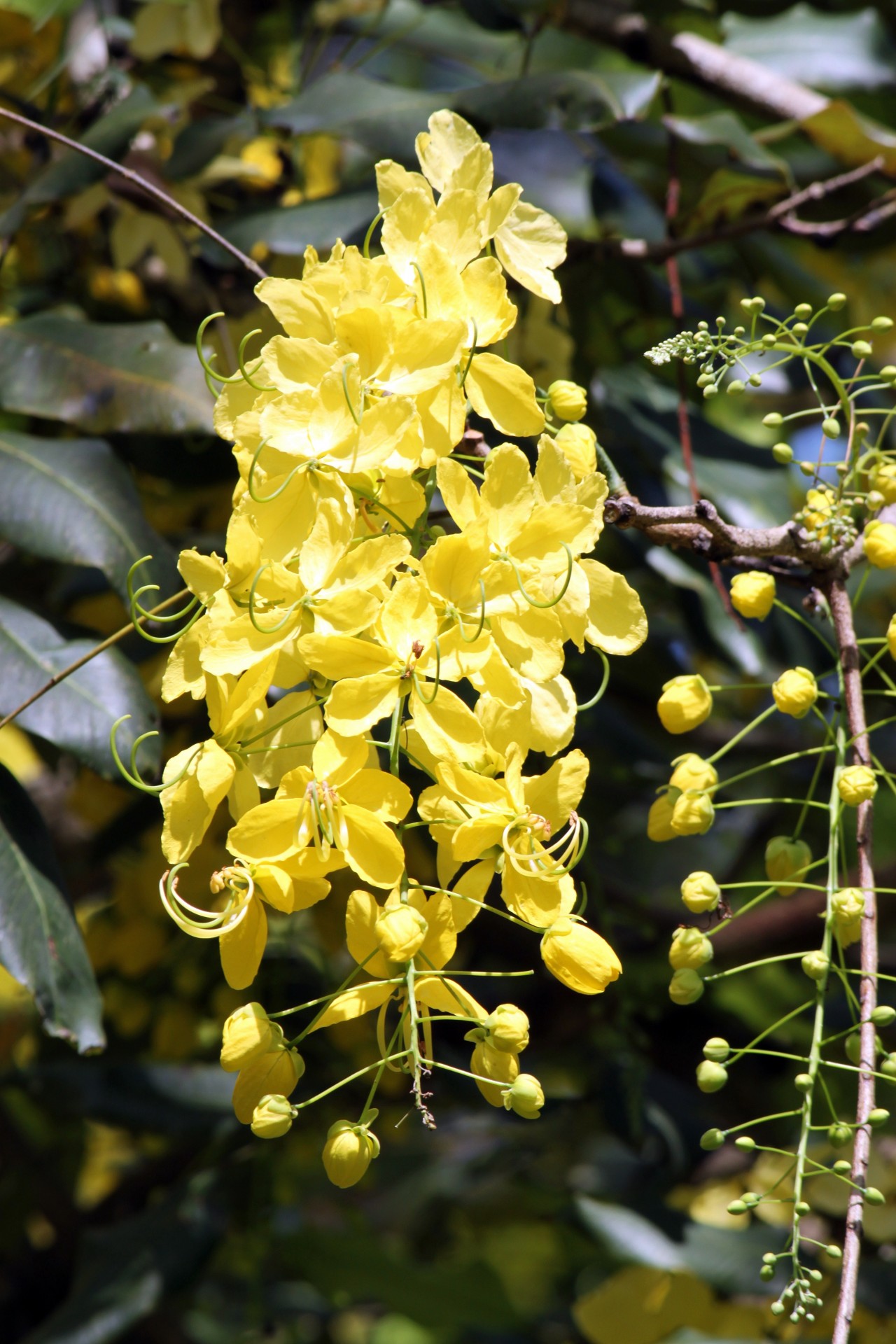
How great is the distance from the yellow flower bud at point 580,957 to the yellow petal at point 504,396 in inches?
9.2

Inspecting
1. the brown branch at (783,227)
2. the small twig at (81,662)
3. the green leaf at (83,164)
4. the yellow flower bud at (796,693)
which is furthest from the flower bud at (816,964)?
the green leaf at (83,164)

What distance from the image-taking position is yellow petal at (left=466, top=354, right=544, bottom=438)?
0.57m

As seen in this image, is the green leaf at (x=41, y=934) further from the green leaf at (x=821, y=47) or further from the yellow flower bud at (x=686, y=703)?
the green leaf at (x=821, y=47)

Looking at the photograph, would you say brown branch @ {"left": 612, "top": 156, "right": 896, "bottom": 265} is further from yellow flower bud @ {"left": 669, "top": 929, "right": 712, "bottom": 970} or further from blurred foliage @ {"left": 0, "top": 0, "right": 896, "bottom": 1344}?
yellow flower bud @ {"left": 669, "top": 929, "right": 712, "bottom": 970}

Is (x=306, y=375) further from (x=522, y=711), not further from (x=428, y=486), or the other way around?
(x=522, y=711)

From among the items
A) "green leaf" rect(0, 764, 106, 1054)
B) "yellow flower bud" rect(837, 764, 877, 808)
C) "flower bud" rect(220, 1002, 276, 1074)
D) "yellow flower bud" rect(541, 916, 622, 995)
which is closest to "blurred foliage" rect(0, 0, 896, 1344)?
"green leaf" rect(0, 764, 106, 1054)

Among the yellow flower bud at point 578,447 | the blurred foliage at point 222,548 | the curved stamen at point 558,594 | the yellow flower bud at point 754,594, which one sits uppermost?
the yellow flower bud at point 578,447

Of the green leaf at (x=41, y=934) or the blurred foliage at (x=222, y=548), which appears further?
the blurred foliage at (x=222, y=548)

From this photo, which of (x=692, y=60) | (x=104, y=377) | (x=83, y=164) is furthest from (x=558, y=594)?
(x=692, y=60)

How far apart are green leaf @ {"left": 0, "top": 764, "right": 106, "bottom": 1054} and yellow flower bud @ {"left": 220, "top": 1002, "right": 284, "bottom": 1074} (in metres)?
0.22

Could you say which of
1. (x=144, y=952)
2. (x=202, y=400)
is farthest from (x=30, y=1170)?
(x=202, y=400)

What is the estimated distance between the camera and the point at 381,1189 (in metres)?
1.77

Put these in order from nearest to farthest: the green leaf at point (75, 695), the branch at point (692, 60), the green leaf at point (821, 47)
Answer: the green leaf at point (75, 695) → the branch at point (692, 60) → the green leaf at point (821, 47)

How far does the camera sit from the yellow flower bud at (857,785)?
1.89ft
